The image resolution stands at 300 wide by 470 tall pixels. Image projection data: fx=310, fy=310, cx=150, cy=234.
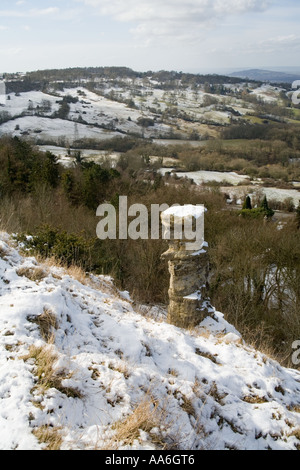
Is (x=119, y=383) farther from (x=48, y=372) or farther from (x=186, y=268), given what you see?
(x=186, y=268)

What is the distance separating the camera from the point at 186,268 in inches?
303

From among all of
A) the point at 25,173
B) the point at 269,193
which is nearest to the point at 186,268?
the point at 25,173

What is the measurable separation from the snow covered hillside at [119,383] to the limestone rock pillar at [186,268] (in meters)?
2.17

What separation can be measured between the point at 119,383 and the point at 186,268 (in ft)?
14.9

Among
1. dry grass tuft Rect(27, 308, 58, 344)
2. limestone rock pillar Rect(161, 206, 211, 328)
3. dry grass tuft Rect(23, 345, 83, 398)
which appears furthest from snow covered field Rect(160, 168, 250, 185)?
dry grass tuft Rect(23, 345, 83, 398)

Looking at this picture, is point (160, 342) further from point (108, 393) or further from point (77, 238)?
point (77, 238)

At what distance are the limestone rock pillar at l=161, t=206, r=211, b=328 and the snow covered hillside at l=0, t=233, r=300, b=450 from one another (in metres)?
2.17

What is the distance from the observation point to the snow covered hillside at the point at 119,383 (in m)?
2.74

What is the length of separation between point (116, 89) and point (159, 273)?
140 m

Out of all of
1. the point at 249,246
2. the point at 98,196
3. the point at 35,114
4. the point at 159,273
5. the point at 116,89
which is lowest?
the point at 159,273

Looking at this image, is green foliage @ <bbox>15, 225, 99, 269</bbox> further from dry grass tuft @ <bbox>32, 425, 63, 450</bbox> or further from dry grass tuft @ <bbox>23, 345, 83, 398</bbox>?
dry grass tuft @ <bbox>32, 425, 63, 450</bbox>

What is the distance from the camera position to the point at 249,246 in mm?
17359

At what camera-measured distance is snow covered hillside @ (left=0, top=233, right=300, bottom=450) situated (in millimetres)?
2744
